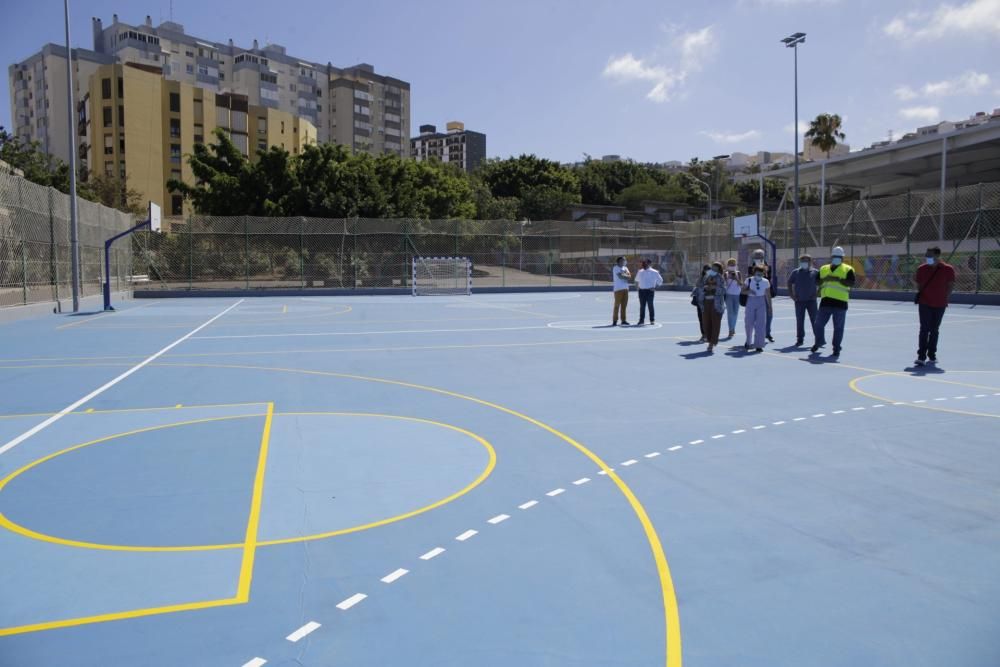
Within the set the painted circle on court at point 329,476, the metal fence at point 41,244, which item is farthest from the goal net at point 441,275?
the painted circle on court at point 329,476

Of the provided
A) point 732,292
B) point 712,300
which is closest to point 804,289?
point 732,292

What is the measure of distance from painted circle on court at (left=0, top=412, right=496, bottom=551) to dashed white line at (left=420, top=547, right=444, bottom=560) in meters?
0.62

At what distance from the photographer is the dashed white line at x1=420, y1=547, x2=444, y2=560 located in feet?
14.6

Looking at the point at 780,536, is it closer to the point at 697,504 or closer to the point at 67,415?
the point at 697,504

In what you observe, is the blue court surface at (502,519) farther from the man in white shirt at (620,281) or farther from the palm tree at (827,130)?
the palm tree at (827,130)


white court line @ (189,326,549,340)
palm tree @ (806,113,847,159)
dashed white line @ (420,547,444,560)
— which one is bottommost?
dashed white line @ (420,547,444,560)

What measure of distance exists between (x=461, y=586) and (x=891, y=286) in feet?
106

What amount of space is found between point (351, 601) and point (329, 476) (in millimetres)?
2433

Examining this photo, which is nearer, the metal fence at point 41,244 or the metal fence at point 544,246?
the metal fence at point 41,244

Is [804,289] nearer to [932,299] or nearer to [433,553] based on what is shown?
[932,299]

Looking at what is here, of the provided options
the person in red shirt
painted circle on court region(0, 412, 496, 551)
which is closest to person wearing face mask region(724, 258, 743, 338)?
the person in red shirt

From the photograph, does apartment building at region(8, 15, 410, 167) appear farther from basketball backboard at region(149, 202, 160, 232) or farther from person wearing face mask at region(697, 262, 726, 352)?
person wearing face mask at region(697, 262, 726, 352)

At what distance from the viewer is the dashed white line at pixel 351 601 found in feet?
12.6

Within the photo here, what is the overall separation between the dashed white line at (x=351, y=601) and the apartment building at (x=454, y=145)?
6772 inches
